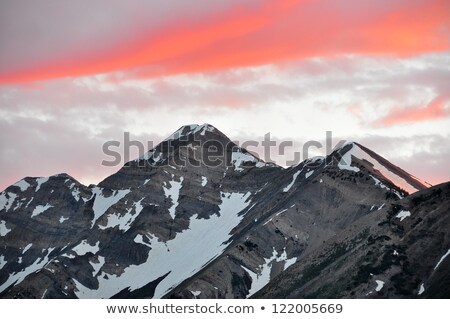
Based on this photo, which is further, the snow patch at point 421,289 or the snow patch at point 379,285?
the snow patch at point 379,285

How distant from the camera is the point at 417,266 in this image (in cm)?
19462

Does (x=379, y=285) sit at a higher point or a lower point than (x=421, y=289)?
higher

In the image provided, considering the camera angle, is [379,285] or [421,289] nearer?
[421,289]

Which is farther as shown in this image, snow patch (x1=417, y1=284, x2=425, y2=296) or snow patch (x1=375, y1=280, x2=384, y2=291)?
snow patch (x1=375, y1=280, x2=384, y2=291)

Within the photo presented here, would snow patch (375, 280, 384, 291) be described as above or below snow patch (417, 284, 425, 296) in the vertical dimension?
above

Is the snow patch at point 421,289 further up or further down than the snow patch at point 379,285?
further down
